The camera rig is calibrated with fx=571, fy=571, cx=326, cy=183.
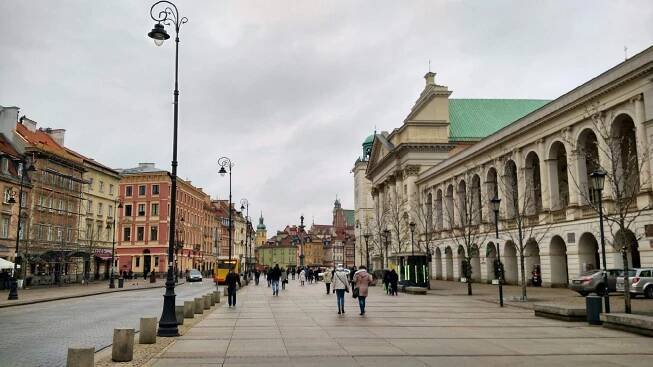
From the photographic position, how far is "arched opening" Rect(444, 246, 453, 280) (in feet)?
213

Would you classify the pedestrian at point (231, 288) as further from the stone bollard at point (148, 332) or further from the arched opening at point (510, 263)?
the arched opening at point (510, 263)

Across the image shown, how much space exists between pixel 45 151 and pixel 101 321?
1556 inches

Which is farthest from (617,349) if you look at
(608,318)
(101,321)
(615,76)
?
(615,76)

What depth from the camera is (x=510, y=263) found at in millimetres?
50375

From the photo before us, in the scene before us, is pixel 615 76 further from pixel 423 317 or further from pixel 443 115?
pixel 443 115

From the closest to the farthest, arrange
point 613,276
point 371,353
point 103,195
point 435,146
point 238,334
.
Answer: point 371,353 < point 238,334 < point 613,276 < point 103,195 < point 435,146

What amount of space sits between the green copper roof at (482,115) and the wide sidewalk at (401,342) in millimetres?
63752

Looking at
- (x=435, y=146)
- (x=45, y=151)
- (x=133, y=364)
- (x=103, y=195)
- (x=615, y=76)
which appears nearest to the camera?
(x=133, y=364)

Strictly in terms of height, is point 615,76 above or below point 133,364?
above

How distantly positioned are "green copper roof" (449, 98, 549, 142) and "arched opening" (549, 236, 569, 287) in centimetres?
3879

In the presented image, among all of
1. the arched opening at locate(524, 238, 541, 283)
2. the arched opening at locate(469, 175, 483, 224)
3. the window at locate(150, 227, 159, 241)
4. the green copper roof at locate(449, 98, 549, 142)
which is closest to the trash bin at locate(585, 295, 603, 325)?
the arched opening at locate(524, 238, 541, 283)

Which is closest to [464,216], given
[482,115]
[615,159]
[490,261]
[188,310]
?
[490,261]

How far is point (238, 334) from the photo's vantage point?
1549 centimetres

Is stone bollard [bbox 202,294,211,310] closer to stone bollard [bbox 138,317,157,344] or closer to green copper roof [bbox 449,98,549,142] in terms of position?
stone bollard [bbox 138,317,157,344]
